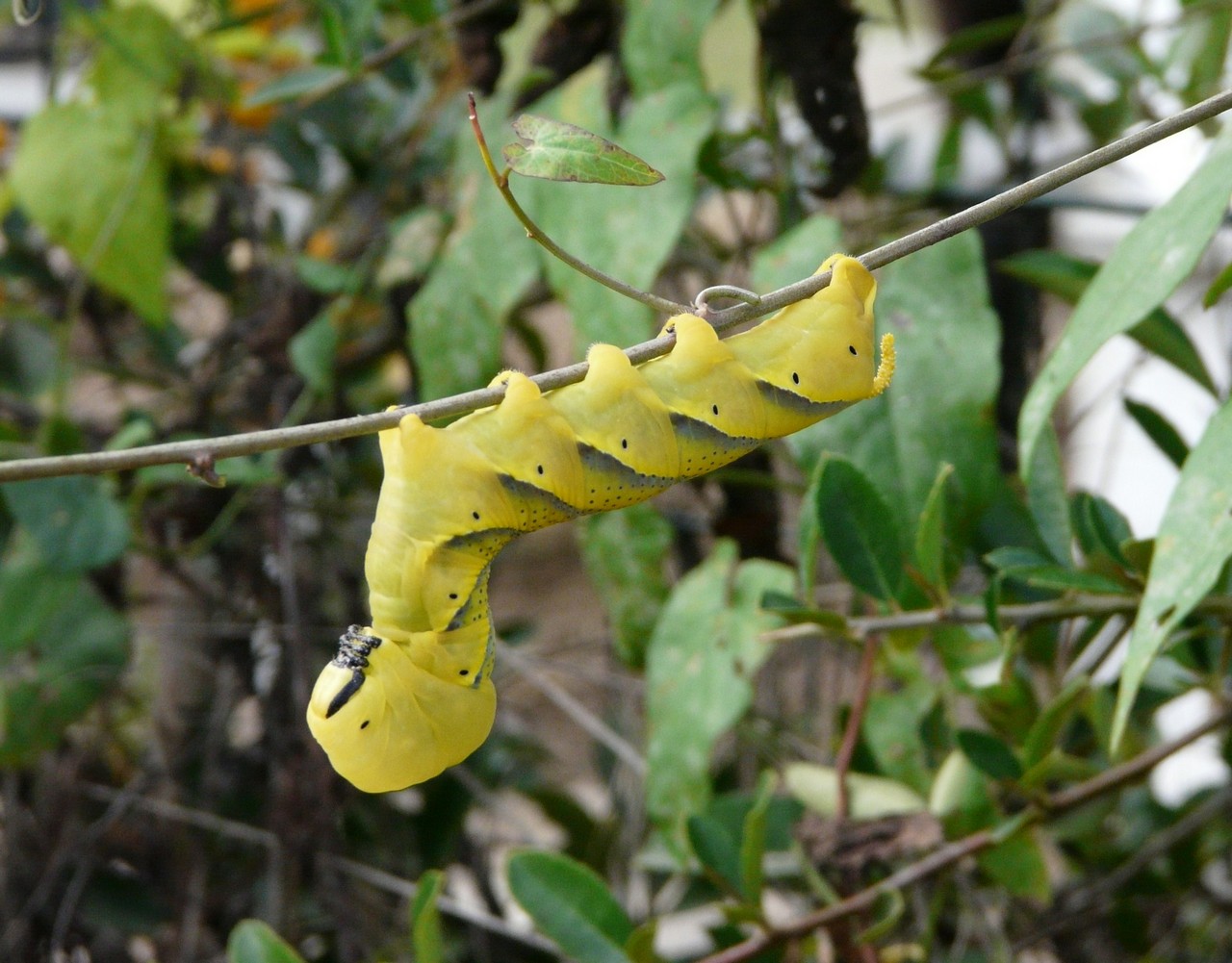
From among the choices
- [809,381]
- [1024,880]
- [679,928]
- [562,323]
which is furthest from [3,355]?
[562,323]

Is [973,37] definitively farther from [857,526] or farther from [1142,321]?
[857,526]

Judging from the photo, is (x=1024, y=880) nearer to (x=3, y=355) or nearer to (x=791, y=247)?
(x=791, y=247)

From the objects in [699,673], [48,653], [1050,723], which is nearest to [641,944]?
[699,673]

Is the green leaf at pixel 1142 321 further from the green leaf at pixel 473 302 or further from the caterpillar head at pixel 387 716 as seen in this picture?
the caterpillar head at pixel 387 716

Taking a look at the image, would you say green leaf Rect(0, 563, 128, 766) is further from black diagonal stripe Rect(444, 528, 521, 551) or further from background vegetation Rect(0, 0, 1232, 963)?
black diagonal stripe Rect(444, 528, 521, 551)

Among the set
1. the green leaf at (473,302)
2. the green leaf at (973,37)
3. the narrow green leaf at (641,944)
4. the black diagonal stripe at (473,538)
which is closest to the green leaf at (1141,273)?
the black diagonal stripe at (473,538)

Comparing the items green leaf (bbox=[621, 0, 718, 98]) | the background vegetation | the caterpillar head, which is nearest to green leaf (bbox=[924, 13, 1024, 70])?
the background vegetation
